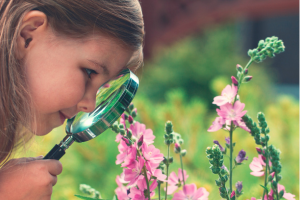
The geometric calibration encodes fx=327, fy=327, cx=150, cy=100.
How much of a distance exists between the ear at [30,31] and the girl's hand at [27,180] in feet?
0.59

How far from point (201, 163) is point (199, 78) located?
4.31 feet

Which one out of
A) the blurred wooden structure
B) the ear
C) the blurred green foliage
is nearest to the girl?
the ear

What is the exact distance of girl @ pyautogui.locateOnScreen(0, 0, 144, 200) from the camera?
51cm

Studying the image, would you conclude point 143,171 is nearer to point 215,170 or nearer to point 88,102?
point 215,170

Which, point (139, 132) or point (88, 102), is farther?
point (88, 102)

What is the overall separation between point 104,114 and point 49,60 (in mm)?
127

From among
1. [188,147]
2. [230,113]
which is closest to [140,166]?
[230,113]

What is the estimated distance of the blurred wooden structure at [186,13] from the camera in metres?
2.18

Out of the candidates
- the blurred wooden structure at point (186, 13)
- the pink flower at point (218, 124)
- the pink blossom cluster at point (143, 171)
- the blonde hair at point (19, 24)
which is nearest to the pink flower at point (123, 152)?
the pink blossom cluster at point (143, 171)

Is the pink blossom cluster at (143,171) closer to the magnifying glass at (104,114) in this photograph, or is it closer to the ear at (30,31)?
the magnifying glass at (104,114)

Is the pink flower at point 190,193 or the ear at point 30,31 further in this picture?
the ear at point 30,31

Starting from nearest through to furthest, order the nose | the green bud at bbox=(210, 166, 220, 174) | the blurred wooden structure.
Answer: the green bud at bbox=(210, 166, 220, 174) < the nose < the blurred wooden structure

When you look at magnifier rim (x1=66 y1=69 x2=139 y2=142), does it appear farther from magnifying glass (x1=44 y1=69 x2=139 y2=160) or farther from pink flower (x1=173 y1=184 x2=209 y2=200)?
pink flower (x1=173 y1=184 x2=209 y2=200)

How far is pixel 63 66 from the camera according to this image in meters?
0.53
